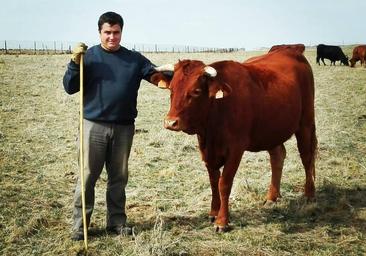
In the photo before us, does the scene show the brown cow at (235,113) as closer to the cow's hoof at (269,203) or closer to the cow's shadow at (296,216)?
the cow's hoof at (269,203)

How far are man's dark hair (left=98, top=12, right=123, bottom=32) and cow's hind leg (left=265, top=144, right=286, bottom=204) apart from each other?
3122mm

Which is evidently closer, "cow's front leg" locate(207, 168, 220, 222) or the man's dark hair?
the man's dark hair

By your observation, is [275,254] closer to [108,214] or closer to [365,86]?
[108,214]

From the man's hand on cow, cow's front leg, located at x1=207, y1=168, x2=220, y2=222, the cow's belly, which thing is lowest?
cow's front leg, located at x1=207, y1=168, x2=220, y2=222

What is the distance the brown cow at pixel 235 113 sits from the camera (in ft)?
15.6

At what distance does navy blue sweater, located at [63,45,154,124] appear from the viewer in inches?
184

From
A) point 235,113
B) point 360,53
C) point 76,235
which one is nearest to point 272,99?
point 235,113

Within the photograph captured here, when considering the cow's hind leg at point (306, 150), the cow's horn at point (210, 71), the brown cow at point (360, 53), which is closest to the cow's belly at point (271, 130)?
the cow's hind leg at point (306, 150)

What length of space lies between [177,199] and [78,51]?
9.03ft

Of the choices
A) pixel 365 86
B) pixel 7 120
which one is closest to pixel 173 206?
pixel 7 120

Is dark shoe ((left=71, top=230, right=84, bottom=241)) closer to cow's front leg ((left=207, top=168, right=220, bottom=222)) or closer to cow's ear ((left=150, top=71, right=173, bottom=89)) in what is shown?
cow's front leg ((left=207, top=168, right=220, bottom=222))

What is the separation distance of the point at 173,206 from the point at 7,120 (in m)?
7.41

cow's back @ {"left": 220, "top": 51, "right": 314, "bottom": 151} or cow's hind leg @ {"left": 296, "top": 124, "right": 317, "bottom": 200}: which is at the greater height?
cow's back @ {"left": 220, "top": 51, "right": 314, "bottom": 151}

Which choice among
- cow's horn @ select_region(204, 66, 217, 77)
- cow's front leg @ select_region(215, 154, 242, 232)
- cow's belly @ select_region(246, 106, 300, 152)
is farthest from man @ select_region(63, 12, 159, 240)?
cow's belly @ select_region(246, 106, 300, 152)
